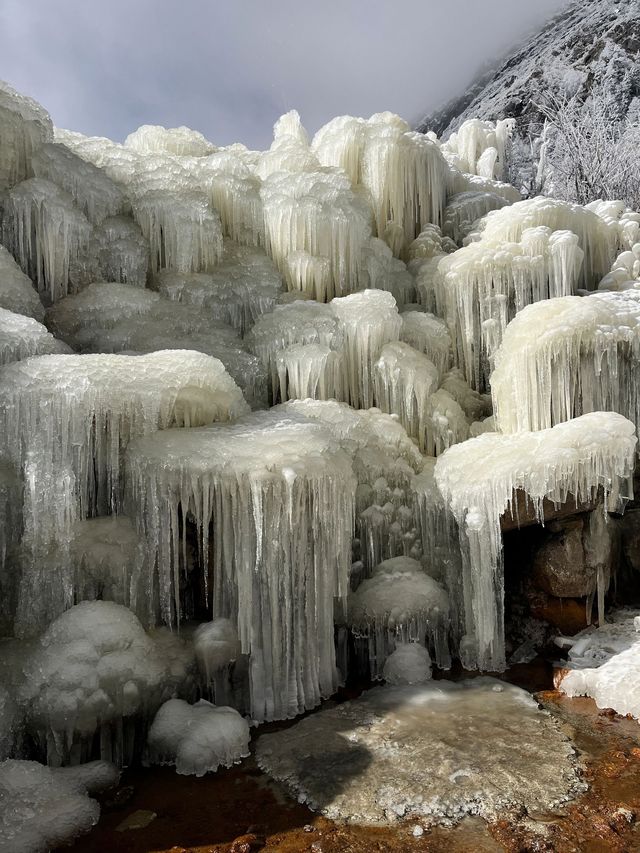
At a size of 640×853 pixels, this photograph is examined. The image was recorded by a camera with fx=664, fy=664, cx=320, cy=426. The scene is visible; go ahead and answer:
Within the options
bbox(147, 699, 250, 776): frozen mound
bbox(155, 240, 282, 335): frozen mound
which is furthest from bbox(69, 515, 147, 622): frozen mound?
bbox(155, 240, 282, 335): frozen mound

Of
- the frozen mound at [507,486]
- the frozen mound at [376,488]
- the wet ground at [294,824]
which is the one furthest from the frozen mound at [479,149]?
the wet ground at [294,824]

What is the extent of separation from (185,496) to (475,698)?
3.25m

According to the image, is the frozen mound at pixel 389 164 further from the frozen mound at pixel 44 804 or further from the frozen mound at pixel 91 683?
the frozen mound at pixel 44 804

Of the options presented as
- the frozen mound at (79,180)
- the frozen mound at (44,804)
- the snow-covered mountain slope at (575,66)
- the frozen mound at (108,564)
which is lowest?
the frozen mound at (44,804)

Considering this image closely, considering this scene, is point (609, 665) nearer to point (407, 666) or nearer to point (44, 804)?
point (407, 666)

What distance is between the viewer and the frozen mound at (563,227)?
33.2ft

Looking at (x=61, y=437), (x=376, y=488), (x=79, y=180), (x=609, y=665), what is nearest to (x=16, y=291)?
(x=79, y=180)

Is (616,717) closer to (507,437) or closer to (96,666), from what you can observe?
(507,437)

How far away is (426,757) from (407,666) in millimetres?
A: 1626

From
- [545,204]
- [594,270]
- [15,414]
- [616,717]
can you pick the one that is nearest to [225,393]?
[15,414]

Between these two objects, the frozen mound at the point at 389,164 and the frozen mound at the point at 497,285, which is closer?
the frozen mound at the point at 497,285

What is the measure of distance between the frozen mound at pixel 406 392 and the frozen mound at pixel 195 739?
4.29m

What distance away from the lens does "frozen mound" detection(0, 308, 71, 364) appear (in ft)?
20.6

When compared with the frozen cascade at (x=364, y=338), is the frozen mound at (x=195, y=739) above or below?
below
